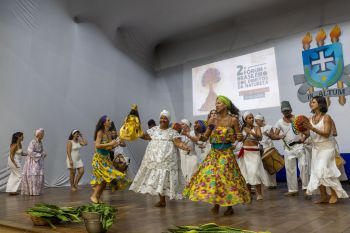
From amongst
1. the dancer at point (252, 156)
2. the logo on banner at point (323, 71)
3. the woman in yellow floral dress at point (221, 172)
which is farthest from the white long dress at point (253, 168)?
the logo on banner at point (323, 71)

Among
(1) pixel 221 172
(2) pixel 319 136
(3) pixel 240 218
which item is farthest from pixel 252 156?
(3) pixel 240 218

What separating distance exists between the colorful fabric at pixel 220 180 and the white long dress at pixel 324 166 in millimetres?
1062

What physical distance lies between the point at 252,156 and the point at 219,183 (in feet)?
5.46

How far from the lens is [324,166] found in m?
3.69

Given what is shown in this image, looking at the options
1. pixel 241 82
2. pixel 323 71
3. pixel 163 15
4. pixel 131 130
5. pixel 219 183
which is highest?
pixel 163 15

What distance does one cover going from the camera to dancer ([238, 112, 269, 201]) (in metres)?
4.46

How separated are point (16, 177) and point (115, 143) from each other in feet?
11.1

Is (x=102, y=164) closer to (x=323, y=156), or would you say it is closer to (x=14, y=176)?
(x=323, y=156)

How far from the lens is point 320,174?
3.67 meters

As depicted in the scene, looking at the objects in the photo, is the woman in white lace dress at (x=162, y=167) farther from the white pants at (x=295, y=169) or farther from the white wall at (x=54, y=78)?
the white wall at (x=54, y=78)

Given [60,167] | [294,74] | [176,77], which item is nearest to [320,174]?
[294,74]

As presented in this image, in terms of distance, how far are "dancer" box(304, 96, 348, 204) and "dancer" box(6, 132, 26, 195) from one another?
524cm

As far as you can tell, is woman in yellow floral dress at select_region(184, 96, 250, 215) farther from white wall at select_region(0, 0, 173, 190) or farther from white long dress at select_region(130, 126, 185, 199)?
white wall at select_region(0, 0, 173, 190)

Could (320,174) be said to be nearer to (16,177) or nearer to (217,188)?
(217,188)
